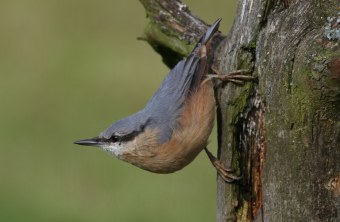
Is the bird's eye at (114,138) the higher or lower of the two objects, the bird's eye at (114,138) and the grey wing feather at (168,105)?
the lower

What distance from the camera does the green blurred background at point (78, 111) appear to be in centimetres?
730

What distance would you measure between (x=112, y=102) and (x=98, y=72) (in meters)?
0.67

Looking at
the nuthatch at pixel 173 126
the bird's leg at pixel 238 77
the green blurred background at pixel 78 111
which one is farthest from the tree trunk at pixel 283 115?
the green blurred background at pixel 78 111

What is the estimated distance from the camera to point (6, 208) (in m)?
7.22

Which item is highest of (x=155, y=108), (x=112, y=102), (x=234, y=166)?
(x=112, y=102)

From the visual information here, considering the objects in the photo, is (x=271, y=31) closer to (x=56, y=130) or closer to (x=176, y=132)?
(x=176, y=132)

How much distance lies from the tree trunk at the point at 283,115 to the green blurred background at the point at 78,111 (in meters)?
2.77

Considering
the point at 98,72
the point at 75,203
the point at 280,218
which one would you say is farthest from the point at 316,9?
the point at 98,72

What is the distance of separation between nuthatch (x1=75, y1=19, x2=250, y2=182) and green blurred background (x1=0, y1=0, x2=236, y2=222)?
224 cm

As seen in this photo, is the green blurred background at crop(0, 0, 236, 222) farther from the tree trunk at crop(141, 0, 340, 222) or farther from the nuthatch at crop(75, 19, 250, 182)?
the tree trunk at crop(141, 0, 340, 222)

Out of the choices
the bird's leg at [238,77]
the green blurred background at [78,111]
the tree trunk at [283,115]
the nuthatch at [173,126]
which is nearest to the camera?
the tree trunk at [283,115]

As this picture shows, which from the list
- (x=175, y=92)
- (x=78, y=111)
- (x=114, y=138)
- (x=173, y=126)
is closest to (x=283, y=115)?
(x=173, y=126)

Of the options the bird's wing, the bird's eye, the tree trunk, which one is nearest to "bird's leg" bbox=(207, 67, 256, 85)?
the tree trunk

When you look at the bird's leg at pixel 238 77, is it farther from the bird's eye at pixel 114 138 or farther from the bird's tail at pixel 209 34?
the bird's eye at pixel 114 138
